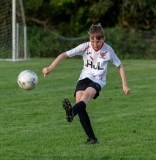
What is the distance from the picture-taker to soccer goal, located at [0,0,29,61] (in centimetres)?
2477

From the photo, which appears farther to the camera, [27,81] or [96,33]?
[27,81]

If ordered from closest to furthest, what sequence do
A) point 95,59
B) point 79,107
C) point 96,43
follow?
point 79,107 < point 96,43 < point 95,59

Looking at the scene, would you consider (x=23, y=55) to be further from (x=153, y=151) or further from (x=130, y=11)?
(x=153, y=151)

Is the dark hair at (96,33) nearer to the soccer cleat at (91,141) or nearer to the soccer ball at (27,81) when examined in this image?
the soccer cleat at (91,141)

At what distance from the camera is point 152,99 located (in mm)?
12148

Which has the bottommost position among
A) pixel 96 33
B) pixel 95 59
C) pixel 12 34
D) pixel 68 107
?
pixel 12 34

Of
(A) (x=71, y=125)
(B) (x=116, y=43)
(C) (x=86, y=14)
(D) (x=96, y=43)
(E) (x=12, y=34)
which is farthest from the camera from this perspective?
(C) (x=86, y=14)

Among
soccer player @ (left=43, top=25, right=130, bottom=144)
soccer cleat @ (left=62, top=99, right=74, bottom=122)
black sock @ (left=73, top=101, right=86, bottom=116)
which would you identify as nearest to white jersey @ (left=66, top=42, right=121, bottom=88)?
soccer player @ (left=43, top=25, right=130, bottom=144)

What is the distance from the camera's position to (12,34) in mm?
24875

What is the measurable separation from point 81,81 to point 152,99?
15.1ft

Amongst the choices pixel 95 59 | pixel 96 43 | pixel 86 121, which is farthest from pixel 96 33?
pixel 86 121

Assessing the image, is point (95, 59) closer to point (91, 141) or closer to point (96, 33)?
point (96, 33)

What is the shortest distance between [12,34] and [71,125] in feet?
53.6

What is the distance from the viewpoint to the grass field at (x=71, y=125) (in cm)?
693
